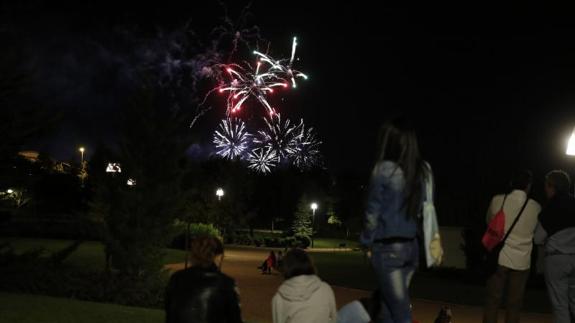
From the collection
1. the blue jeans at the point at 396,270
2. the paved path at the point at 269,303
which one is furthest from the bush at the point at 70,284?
the blue jeans at the point at 396,270

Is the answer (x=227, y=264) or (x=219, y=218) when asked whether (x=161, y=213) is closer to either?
(x=227, y=264)

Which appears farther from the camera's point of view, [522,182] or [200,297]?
[522,182]

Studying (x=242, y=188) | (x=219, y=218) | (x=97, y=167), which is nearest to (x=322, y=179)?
(x=242, y=188)

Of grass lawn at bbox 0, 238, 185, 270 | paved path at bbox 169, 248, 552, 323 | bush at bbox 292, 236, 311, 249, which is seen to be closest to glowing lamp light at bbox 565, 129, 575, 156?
paved path at bbox 169, 248, 552, 323

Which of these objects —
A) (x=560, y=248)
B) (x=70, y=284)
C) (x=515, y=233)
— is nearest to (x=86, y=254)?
(x=70, y=284)

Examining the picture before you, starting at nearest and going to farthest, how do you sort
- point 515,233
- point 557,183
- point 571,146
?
1. point 515,233
2. point 557,183
3. point 571,146

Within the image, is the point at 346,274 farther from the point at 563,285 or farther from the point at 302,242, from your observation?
the point at 302,242

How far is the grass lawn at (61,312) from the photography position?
11117mm

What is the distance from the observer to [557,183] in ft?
23.2

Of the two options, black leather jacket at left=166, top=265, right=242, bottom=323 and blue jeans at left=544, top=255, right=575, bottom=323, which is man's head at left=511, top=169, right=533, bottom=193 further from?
black leather jacket at left=166, top=265, right=242, bottom=323

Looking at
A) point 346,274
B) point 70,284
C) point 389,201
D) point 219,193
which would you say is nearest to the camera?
point 389,201

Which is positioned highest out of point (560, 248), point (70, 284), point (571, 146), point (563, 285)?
point (571, 146)

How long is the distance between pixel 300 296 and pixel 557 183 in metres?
3.21

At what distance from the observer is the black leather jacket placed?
5039 mm
